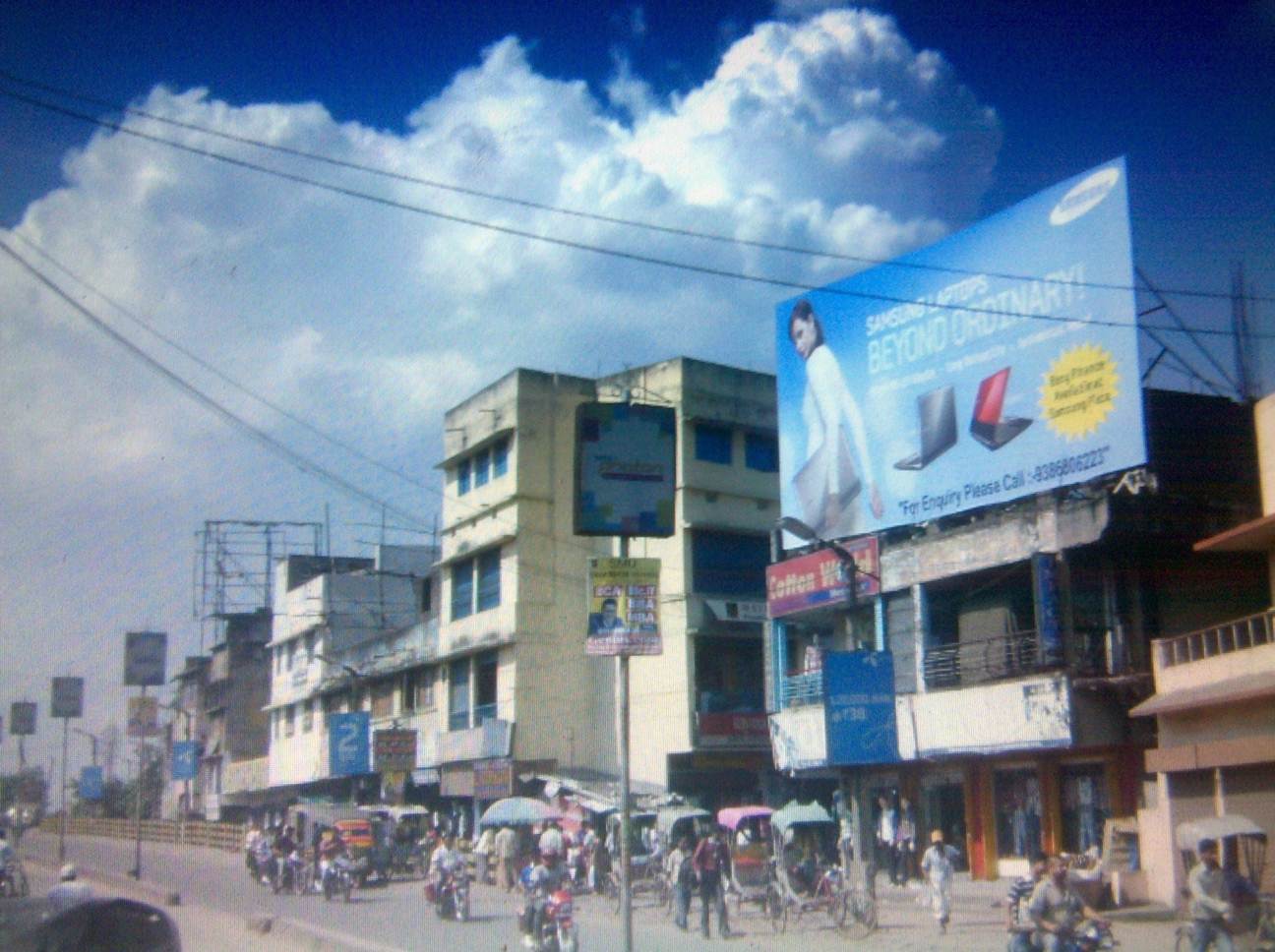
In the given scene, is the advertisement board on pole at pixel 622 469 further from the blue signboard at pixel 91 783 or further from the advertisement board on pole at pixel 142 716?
the blue signboard at pixel 91 783

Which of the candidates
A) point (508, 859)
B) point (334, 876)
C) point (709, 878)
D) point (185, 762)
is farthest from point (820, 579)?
point (185, 762)

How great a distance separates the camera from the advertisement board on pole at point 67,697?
3350 cm

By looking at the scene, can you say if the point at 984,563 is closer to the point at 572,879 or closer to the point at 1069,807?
the point at 1069,807

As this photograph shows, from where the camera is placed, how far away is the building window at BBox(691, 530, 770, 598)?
41.2 m

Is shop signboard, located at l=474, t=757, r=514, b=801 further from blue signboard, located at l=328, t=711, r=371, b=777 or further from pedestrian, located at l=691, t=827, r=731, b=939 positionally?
pedestrian, located at l=691, t=827, r=731, b=939

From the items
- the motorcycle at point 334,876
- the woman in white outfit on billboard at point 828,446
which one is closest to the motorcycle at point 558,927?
the motorcycle at point 334,876

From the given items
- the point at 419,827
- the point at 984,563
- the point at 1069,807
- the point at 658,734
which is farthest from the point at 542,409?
the point at 1069,807

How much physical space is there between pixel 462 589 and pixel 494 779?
24.2ft

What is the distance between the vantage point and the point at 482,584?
45.6 metres

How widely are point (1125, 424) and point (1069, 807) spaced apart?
7.85 metres

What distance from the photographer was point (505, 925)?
25797 millimetres

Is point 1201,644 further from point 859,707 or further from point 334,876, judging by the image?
point 334,876

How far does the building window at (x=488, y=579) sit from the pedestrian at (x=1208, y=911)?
1234 inches

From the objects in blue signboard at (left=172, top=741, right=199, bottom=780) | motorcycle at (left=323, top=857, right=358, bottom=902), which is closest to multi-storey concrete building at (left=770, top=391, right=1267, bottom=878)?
motorcycle at (left=323, top=857, right=358, bottom=902)
